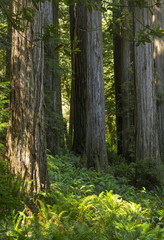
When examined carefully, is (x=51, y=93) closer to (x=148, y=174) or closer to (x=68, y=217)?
(x=148, y=174)

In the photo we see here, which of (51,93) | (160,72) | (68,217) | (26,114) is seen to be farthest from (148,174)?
(160,72)

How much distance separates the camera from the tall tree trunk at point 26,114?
4215 millimetres

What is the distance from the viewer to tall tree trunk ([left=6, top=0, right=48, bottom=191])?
4215mm

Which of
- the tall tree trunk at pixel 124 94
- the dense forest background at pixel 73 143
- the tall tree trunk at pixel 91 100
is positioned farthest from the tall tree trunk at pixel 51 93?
the tall tree trunk at pixel 124 94

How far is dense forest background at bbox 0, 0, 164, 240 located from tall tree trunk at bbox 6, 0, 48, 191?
2cm

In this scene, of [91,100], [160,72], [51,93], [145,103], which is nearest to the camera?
[145,103]

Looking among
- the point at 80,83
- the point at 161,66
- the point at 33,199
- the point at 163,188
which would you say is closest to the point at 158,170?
the point at 163,188

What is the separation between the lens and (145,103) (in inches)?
320

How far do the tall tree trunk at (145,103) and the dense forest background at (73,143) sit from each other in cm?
3

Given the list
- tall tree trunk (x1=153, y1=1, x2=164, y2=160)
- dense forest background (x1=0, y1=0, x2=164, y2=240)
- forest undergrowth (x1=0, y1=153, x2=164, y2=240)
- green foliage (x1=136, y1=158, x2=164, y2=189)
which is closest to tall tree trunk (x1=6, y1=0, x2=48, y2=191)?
dense forest background (x1=0, y1=0, x2=164, y2=240)

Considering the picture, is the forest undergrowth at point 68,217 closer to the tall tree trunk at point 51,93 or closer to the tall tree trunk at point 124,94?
the tall tree trunk at point 51,93

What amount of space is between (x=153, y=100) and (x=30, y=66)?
5.14m

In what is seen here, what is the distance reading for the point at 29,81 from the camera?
14.1 ft

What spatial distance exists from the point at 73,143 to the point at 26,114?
511cm
